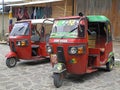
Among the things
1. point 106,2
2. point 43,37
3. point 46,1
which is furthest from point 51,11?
point 43,37

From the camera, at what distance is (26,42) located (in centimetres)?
1066

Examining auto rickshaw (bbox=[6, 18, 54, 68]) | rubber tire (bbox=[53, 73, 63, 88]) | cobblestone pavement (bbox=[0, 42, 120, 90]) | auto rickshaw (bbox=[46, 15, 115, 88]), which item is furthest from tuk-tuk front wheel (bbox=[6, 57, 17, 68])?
rubber tire (bbox=[53, 73, 63, 88])

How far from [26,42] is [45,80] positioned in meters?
2.62

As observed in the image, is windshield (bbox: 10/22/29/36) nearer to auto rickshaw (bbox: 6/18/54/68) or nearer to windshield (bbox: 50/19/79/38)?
auto rickshaw (bbox: 6/18/54/68)

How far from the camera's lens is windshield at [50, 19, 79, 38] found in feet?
26.6

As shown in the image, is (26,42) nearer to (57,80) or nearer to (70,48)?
(70,48)

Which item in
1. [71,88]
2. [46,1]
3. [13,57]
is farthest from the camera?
[46,1]

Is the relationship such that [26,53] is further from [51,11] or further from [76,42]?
[51,11]

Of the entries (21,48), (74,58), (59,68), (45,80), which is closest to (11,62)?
(21,48)

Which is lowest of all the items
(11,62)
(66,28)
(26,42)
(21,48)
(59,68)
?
(11,62)

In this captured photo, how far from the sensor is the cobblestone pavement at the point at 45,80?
25.4 ft

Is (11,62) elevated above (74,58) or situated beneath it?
situated beneath

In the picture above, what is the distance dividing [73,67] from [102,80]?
1133 millimetres

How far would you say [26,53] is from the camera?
1083 cm
